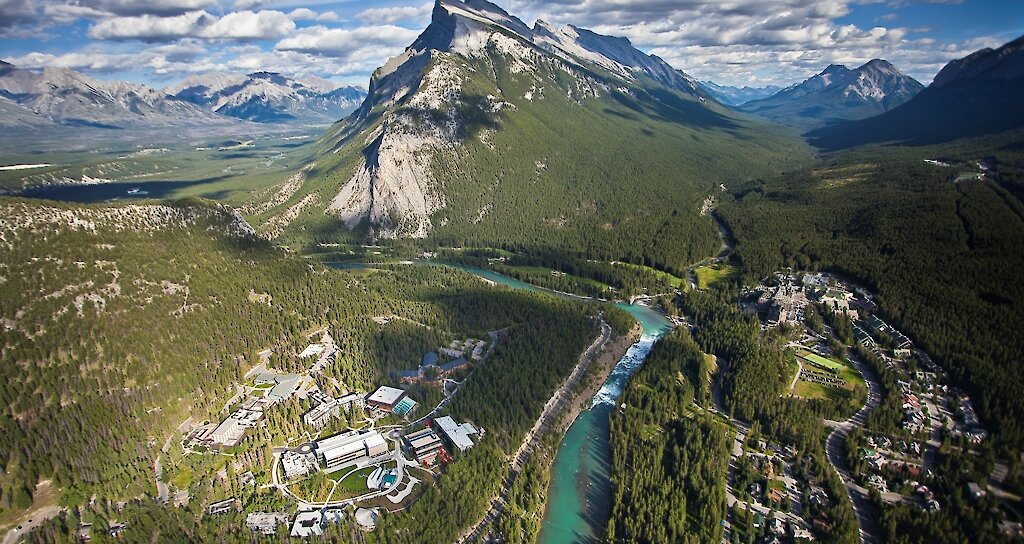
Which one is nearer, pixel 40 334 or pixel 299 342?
pixel 40 334

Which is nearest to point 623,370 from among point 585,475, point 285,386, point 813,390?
point 585,475

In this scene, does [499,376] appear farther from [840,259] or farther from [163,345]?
[840,259]

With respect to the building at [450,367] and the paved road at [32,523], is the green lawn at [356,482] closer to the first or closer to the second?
the building at [450,367]

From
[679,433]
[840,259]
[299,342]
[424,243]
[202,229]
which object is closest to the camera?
[679,433]

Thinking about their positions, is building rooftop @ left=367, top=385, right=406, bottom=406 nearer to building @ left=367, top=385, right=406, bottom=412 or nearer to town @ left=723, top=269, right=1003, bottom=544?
building @ left=367, top=385, right=406, bottom=412

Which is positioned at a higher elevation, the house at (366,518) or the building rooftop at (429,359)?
the building rooftop at (429,359)

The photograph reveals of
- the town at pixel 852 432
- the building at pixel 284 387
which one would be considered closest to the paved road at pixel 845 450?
the town at pixel 852 432

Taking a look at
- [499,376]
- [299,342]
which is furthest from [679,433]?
[299,342]

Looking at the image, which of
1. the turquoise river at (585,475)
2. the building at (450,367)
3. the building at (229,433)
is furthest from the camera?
the building at (450,367)
